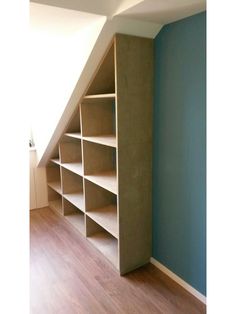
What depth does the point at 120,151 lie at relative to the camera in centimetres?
208

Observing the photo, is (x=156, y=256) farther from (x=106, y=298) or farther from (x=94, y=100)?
(x=94, y=100)

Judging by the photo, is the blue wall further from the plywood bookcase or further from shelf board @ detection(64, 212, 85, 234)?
shelf board @ detection(64, 212, 85, 234)

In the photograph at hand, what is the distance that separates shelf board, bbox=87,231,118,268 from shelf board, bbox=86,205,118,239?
0.27m

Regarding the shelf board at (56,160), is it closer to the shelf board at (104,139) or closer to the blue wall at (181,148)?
the shelf board at (104,139)

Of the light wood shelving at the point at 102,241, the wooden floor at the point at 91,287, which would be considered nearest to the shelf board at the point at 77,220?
the light wood shelving at the point at 102,241

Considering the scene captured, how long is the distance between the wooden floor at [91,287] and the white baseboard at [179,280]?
32 mm

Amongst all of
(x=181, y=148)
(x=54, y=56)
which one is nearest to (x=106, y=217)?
(x=181, y=148)

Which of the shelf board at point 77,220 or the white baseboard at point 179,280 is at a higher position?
the shelf board at point 77,220

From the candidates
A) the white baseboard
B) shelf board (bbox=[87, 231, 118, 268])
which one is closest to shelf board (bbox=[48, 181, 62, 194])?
shelf board (bbox=[87, 231, 118, 268])

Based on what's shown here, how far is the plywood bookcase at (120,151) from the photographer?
203cm

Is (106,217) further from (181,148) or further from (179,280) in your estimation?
(181,148)

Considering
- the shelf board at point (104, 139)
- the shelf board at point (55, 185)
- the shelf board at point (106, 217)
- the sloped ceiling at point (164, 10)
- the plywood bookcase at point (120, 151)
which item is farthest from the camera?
the shelf board at point (55, 185)

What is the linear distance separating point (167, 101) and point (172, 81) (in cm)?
15
